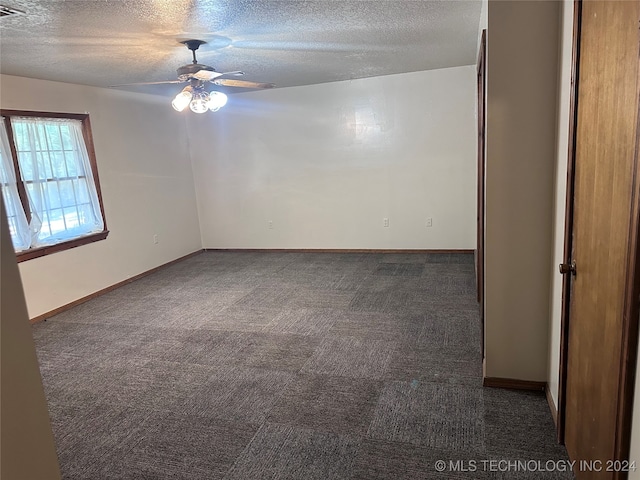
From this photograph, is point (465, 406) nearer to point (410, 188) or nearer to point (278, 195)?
point (410, 188)

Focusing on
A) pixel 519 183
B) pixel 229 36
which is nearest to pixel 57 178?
pixel 229 36

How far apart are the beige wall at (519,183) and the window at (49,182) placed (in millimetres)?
3998

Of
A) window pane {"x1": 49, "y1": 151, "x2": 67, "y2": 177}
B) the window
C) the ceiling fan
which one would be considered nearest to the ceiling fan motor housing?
the ceiling fan

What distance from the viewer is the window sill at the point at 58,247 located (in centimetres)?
420

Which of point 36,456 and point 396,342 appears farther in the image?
point 396,342

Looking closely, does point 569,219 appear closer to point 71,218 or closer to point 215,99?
point 215,99

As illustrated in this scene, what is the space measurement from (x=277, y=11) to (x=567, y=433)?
2.82 metres

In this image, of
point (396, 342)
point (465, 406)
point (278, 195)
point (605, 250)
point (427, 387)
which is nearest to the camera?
point (605, 250)

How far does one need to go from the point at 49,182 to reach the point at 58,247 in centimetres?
67

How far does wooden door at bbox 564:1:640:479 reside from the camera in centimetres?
124

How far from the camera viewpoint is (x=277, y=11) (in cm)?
281

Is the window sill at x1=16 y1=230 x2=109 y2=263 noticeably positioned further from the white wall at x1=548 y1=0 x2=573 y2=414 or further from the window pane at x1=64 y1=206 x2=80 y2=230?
the white wall at x1=548 y1=0 x2=573 y2=414

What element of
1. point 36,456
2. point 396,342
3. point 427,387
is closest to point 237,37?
point 396,342

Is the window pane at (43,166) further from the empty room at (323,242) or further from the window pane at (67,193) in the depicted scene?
the window pane at (67,193)
